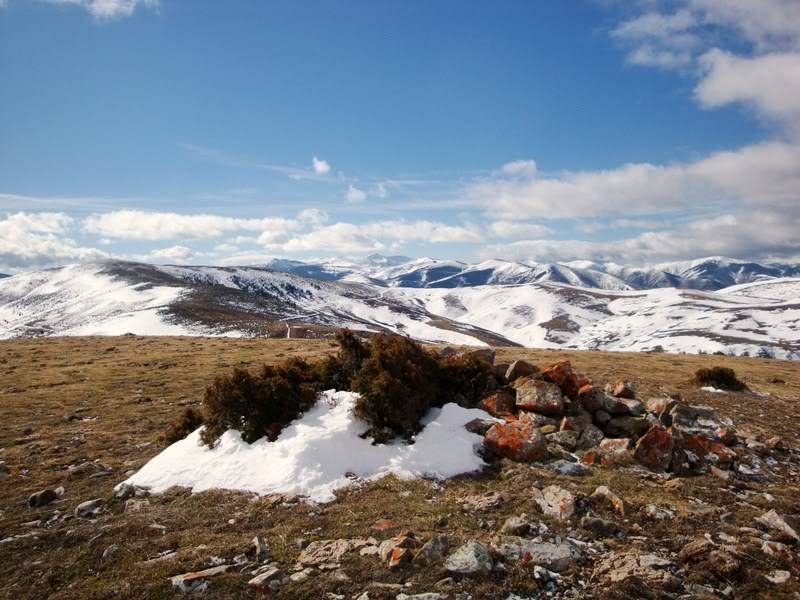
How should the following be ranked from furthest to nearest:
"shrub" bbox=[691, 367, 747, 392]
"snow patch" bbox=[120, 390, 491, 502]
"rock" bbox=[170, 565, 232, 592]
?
1. "shrub" bbox=[691, 367, 747, 392]
2. "snow patch" bbox=[120, 390, 491, 502]
3. "rock" bbox=[170, 565, 232, 592]

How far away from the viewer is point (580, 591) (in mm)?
6957

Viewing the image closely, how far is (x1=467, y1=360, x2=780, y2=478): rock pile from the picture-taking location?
1253 centimetres

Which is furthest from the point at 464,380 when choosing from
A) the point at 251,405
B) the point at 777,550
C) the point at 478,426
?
the point at 777,550

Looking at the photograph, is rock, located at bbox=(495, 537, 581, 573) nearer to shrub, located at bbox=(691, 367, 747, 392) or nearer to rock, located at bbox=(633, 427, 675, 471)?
rock, located at bbox=(633, 427, 675, 471)

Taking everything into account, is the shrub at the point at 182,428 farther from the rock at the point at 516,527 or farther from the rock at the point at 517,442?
the rock at the point at 516,527

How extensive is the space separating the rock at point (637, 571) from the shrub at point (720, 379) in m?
23.2

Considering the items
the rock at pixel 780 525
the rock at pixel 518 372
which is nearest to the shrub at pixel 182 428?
the rock at pixel 518 372

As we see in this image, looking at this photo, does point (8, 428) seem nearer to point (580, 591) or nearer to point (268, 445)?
point (268, 445)

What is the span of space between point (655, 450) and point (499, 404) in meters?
4.91

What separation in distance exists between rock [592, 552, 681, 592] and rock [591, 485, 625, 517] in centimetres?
164

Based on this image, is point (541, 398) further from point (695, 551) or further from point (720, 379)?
point (720, 379)

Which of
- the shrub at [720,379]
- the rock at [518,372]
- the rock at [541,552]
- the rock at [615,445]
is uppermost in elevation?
the rock at [518,372]

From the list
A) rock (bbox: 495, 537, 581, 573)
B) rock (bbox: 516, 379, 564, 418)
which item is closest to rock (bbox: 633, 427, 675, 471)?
rock (bbox: 516, 379, 564, 418)

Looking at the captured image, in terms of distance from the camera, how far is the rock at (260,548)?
804 cm
